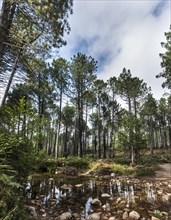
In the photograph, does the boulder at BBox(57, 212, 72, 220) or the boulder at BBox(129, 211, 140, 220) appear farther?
the boulder at BBox(129, 211, 140, 220)

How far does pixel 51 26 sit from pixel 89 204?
5635 millimetres

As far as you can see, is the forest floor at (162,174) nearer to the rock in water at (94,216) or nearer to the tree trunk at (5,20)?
the rock in water at (94,216)

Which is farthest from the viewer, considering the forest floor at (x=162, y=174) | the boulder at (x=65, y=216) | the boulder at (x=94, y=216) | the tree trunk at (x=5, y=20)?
the forest floor at (x=162, y=174)

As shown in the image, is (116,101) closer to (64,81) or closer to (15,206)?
(64,81)

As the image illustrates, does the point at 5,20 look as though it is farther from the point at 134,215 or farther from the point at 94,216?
the point at 134,215

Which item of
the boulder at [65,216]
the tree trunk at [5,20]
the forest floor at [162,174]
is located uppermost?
the tree trunk at [5,20]

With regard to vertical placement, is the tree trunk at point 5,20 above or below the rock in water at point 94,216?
above

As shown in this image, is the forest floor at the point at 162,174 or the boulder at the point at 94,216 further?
the forest floor at the point at 162,174

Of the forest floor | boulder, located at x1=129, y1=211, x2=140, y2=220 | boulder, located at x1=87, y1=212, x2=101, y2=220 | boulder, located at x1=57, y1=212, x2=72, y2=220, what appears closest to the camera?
boulder, located at x1=57, y1=212, x2=72, y2=220

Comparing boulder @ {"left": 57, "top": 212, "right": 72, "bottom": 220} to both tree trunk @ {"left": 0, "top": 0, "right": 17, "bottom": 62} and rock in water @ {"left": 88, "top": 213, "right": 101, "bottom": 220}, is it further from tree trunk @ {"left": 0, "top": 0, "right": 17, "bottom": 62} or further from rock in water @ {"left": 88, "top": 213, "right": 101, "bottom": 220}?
tree trunk @ {"left": 0, "top": 0, "right": 17, "bottom": 62}

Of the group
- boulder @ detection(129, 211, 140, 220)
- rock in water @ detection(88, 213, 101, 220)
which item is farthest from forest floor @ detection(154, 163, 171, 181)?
rock in water @ detection(88, 213, 101, 220)

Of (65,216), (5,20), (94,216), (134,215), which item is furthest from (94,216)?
(5,20)

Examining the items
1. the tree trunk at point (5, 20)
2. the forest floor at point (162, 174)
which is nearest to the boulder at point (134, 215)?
the tree trunk at point (5, 20)

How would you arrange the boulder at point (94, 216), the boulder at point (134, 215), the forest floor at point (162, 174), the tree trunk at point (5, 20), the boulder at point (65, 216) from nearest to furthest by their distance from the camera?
the boulder at point (65, 216)
the boulder at point (94, 216)
the boulder at point (134, 215)
the tree trunk at point (5, 20)
the forest floor at point (162, 174)
